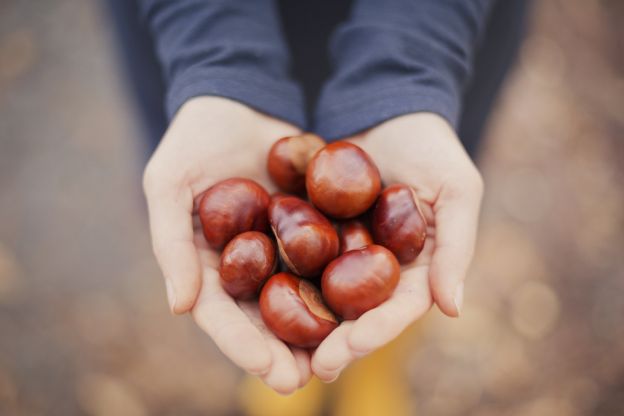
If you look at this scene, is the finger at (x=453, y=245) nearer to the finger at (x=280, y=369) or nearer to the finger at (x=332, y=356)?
the finger at (x=332, y=356)

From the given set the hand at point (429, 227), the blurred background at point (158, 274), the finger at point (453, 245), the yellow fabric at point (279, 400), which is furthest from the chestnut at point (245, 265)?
the blurred background at point (158, 274)

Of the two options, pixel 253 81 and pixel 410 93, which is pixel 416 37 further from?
pixel 253 81

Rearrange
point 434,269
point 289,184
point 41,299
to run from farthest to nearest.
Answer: point 41,299, point 289,184, point 434,269

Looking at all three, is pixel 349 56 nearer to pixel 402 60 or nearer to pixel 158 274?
pixel 402 60

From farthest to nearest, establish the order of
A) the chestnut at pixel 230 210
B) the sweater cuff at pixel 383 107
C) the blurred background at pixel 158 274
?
the blurred background at pixel 158 274 → the sweater cuff at pixel 383 107 → the chestnut at pixel 230 210

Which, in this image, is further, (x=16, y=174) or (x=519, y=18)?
(x=16, y=174)

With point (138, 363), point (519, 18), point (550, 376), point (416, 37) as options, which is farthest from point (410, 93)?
point (138, 363)

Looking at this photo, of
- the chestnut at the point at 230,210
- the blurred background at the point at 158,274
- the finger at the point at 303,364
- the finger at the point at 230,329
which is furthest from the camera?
the blurred background at the point at 158,274
